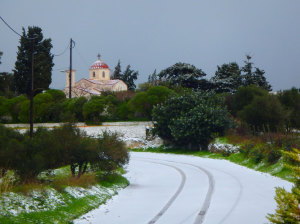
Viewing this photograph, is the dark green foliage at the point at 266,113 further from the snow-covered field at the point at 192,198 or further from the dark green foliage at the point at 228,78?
the dark green foliage at the point at 228,78

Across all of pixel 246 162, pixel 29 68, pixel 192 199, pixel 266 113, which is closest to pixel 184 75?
pixel 29 68

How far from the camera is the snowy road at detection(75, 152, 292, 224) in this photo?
11.0 m

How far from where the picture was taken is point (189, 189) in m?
16.4

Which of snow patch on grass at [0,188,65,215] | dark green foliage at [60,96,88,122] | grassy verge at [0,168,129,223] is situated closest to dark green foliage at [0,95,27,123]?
dark green foliage at [60,96,88,122]

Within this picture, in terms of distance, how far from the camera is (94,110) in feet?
178

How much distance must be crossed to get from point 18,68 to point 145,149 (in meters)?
38.4

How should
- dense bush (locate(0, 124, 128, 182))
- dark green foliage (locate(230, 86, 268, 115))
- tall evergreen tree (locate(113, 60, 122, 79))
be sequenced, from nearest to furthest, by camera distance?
dense bush (locate(0, 124, 128, 182)) < dark green foliage (locate(230, 86, 268, 115)) < tall evergreen tree (locate(113, 60, 122, 79))

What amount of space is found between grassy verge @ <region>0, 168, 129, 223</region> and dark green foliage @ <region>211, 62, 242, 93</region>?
61.1 meters

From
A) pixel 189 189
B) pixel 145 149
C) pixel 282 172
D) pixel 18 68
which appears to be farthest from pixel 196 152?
pixel 18 68

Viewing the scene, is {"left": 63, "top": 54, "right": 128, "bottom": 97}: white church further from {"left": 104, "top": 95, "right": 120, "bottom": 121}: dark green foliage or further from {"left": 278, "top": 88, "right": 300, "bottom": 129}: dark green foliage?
{"left": 278, "top": 88, "right": 300, "bottom": 129}: dark green foliage

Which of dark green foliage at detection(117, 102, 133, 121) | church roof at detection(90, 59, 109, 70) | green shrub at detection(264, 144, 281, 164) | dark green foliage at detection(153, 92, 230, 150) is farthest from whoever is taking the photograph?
church roof at detection(90, 59, 109, 70)

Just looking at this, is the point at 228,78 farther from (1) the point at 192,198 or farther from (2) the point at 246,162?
(1) the point at 192,198

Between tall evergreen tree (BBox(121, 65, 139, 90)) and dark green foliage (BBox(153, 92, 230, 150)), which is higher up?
tall evergreen tree (BBox(121, 65, 139, 90))

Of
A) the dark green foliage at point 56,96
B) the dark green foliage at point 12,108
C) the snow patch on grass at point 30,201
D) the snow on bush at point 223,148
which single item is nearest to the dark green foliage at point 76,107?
the dark green foliage at point 56,96
